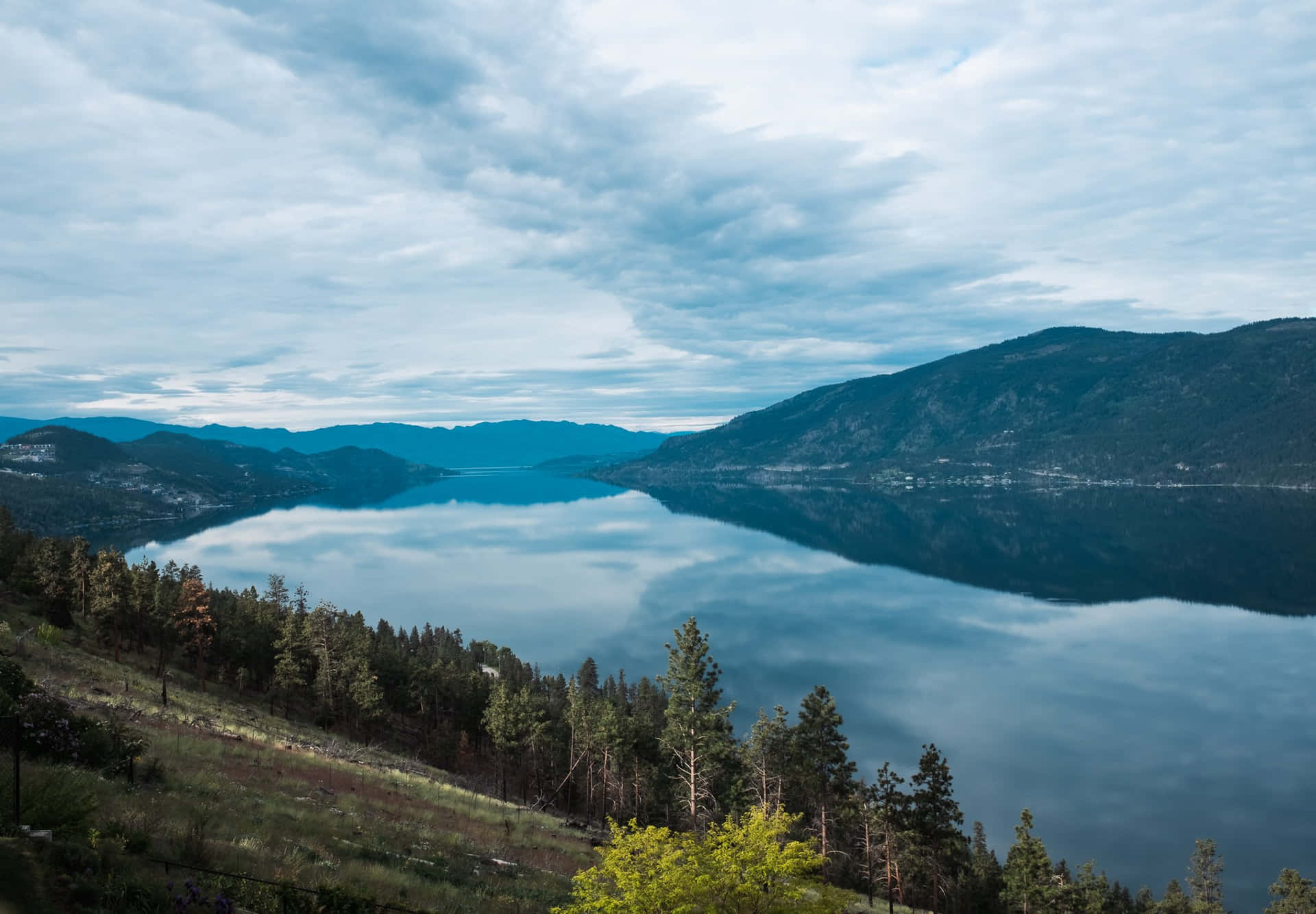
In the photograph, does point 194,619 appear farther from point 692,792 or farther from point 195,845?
point 195,845

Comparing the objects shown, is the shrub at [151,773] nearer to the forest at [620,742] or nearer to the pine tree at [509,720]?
the forest at [620,742]

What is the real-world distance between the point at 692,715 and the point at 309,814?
25.3m

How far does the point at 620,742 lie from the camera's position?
5666 cm

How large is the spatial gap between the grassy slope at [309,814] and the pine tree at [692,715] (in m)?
8.28

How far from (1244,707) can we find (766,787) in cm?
9133

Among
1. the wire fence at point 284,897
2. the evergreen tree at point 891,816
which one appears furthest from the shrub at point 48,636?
the evergreen tree at point 891,816

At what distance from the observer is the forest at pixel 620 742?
44.2 metres

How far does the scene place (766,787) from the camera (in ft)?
163

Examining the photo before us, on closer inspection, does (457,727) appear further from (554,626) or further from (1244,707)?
(1244,707)

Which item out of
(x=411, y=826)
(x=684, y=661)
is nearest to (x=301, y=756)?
(x=411, y=826)

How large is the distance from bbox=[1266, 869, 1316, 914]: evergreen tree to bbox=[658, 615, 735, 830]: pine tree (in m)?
39.2

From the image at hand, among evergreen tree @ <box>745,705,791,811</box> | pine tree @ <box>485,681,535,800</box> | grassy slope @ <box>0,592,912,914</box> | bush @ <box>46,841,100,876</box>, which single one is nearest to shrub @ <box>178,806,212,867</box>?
grassy slope @ <box>0,592,912,914</box>

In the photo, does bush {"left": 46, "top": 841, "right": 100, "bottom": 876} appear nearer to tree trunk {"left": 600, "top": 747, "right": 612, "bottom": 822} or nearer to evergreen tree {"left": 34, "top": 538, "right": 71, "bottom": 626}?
tree trunk {"left": 600, "top": 747, "right": 612, "bottom": 822}

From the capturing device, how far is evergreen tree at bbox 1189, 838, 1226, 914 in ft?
194
